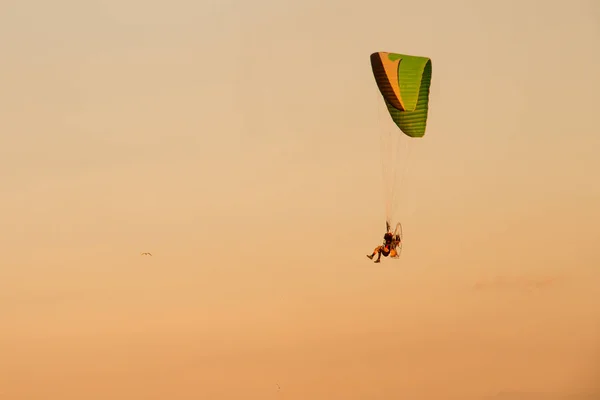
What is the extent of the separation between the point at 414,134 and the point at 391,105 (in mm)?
1950

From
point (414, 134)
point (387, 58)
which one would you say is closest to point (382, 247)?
point (414, 134)

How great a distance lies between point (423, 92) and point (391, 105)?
5.63 feet

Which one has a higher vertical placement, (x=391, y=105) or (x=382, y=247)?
(x=391, y=105)

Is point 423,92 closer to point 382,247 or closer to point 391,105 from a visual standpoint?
point 391,105

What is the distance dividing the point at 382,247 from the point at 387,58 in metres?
9.56

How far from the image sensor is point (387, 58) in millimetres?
41438

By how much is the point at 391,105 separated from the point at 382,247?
23.7 feet

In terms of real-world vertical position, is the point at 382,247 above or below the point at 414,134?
below

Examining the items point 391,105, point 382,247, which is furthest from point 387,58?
point 382,247

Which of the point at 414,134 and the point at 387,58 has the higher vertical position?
the point at 387,58

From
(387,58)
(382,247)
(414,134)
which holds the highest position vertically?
(387,58)

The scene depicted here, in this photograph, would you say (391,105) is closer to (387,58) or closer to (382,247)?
(387,58)

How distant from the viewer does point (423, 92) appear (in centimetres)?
4128

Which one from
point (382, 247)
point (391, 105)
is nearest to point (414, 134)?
point (391, 105)
